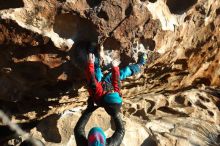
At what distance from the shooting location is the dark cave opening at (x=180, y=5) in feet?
18.0

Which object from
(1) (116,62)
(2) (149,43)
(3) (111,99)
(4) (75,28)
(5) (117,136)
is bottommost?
(5) (117,136)

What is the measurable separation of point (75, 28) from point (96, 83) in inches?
25.7

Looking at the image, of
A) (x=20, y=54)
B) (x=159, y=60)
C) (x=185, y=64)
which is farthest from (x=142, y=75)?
(x=20, y=54)

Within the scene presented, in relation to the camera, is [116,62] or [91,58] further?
[116,62]

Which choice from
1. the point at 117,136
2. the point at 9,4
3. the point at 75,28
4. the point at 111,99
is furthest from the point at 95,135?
the point at 9,4

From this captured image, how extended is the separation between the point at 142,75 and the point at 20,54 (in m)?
2.08

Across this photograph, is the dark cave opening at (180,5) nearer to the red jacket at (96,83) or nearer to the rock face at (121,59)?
the rock face at (121,59)

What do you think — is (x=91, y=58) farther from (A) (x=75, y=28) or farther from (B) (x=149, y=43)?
(B) (x=149, y=43)

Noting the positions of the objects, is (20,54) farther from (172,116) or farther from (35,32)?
(172,116)

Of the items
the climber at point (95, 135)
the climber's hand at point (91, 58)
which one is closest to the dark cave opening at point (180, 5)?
the climber's hand at point (91, 58)

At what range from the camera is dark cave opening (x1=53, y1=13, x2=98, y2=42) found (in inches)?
190

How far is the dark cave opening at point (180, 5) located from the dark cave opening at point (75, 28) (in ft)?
3.69

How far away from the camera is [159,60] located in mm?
6023

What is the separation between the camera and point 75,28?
4922 mm
